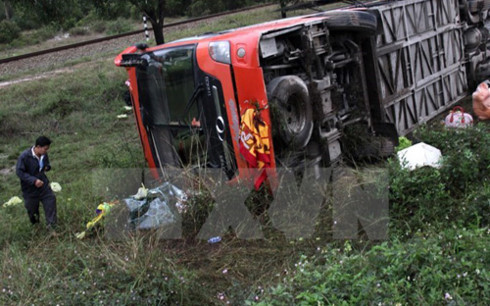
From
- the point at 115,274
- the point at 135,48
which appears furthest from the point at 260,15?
the point at 115,274

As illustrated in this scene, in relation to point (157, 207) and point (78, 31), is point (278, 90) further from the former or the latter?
point (78, 31)

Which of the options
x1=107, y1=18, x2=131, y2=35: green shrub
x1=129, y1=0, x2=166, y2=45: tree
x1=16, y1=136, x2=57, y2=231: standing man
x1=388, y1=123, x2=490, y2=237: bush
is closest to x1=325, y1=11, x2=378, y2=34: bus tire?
x1=388, y1=123, x2=490, y2=237: bush

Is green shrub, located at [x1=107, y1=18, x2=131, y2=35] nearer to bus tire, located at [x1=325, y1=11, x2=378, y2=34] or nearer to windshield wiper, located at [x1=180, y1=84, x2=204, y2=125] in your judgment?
bus tire, located at [x1=325, y1=11, x2=378, y2=34]

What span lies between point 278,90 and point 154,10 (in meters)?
7.37

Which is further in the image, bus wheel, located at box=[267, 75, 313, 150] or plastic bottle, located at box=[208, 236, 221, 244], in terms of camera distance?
bus wheel, located at box=[267, 75, 313, 150]

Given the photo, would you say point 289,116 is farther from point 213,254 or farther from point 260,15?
point 260,15

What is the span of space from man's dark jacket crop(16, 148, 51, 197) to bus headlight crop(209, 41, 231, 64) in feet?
7.78

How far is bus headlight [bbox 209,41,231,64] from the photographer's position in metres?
6.00

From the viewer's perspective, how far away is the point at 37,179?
6.53 m

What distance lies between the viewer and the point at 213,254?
17.7ft

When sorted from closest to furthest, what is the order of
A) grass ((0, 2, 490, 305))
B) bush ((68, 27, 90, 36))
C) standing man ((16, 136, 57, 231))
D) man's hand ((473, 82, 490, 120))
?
grass ((0, 2, 490, 305)) < standing man ((16, 136, 57, 231)) < man's hand ((473, 82, 490, 120)) < bush ((68, 27, 90, 36))

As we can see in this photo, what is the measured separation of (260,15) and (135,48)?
16.9m

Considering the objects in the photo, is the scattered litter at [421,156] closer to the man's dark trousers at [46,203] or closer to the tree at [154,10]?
the man's dark trousers at [46,203]

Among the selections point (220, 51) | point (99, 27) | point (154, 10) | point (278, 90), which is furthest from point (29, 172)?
point (99, 27)
